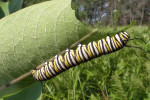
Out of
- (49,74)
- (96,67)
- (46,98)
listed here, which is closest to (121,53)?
(96,67)

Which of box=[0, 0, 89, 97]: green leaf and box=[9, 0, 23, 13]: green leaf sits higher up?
box=[9, 0, 23, 13]: green leaf

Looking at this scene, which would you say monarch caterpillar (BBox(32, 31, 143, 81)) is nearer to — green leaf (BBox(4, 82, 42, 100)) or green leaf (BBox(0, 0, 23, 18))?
green leaf (BBox(4, 82, 42, 100))

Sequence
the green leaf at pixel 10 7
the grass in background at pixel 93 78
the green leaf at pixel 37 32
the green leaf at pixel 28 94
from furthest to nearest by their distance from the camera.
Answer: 1. the grass in background at pixel 93 78
2. the green leaf at pixel 10 7
3. the green leaf at pixel 28 94
4. the green leaf at pixel 37 32

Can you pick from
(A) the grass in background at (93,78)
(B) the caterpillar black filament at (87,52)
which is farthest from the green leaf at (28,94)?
(A) the grass in background at (93,78)

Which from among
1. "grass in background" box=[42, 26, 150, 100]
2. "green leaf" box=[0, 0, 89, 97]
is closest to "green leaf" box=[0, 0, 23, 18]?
"green leaf" box=[0, 0, 89, 97]

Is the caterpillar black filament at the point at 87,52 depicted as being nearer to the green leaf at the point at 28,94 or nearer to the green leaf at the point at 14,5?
the green leaf at the point at 28,94

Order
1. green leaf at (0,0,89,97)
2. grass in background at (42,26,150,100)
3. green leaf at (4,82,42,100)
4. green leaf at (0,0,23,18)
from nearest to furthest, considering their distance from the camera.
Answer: green leaf at (0,0,89,97)
green leaf at (4,82,42,100)
green leaf at (0,0,23,18)
grass in background at (42,26,150,100)

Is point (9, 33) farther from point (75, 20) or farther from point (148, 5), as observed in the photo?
point (148, 5)

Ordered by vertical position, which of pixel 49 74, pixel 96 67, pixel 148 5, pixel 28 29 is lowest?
pixel 148 5
